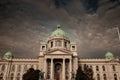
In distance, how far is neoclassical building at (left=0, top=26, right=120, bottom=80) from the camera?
2850 inches

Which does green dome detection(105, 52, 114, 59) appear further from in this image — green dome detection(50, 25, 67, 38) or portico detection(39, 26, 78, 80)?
green dome detection(50, 25, 67, 38)

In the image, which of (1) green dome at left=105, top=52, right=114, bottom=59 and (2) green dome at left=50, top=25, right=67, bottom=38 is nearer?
(1) green dome at left=105, top=52, right=114, bottom=59

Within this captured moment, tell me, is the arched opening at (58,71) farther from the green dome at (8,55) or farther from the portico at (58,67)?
the green dome at (8,55)

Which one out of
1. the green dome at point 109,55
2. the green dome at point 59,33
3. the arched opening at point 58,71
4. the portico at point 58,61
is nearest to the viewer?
the portico at point 58,61

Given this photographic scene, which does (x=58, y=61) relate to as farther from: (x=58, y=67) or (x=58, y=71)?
(x=58, y=71)

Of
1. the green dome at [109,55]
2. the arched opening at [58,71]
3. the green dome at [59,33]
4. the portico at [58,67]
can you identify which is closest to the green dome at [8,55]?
the portico at [58,67]

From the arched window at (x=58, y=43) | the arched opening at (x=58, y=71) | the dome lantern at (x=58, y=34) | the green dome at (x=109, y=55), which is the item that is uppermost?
the dome lantern at (x=58, y=34)

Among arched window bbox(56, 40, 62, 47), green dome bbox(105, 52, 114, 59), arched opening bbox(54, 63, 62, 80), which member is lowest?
arched opening bbox(54, 63, 62, 80)

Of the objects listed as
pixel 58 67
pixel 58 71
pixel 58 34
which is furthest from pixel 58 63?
pixel 58 34

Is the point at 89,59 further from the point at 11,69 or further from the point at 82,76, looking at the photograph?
the point at 11,69

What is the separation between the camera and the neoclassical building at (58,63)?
7240 centimetres

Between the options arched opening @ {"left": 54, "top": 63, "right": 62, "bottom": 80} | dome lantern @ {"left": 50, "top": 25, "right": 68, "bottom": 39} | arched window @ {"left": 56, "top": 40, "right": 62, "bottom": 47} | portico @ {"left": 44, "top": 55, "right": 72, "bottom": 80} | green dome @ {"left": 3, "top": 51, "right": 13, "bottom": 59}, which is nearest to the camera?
portico @ {"left": 44, "top": 55, "right": 72, "bottom": 80}

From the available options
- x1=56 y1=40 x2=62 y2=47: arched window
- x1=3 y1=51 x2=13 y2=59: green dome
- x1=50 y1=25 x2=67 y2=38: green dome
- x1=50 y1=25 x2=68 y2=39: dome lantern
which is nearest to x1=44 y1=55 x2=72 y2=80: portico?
x1=56 y1=40 x2=62 y2=47: arched window

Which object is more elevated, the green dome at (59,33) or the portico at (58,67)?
the green dome at (59,33)
